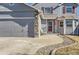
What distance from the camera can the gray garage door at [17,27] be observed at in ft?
18.2

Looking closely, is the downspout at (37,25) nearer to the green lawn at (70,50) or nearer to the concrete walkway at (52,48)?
the concrete walkway at (52,48)

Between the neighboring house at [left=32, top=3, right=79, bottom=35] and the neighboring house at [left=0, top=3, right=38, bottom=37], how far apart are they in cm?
15

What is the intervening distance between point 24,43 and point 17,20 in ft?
1.16

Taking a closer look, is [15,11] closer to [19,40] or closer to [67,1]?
[19,40]

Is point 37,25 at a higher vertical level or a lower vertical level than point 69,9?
lower

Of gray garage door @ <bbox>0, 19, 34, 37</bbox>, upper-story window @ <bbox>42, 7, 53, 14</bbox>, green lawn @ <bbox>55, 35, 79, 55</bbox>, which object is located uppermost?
upper-story window @ <bbox>42, 7, 53, 14</bbox>

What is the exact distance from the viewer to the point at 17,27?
5.56m

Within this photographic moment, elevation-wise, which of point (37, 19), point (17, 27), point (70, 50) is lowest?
point (70, 50)

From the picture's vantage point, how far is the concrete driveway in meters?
5.45

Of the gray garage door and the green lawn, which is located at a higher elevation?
the gray garage door

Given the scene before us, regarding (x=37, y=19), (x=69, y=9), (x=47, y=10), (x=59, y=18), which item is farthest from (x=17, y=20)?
(x=69, y=9)

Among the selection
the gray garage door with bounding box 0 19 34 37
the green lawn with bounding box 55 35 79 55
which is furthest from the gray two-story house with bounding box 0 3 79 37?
the green lawn with bounding box 55 35 79 55

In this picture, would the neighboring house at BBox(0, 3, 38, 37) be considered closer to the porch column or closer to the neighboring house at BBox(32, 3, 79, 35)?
the porch column

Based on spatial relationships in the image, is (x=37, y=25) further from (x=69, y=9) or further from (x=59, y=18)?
(x=69, y=9)
